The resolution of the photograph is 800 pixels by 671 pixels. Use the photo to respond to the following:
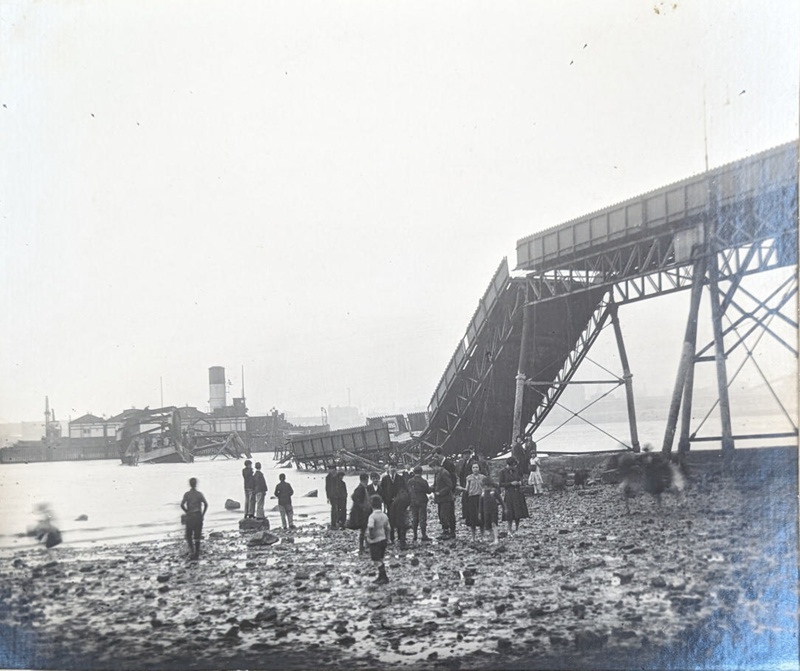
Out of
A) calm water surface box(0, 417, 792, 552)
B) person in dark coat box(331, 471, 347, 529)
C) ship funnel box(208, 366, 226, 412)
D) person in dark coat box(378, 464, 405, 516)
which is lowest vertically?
calm water surface box(0, 417, 792, 552)

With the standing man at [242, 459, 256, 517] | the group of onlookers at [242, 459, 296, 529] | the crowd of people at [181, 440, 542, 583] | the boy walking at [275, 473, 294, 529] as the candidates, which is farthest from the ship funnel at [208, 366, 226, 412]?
the crowd of people at [181, 440, 542, 583]

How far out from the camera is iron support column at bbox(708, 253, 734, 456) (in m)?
13.2

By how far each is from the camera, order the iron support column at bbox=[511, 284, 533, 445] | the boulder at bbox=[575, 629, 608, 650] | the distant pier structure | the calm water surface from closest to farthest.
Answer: the boulder at bbox=[575, 629, 608, 650]
the distant pier structure
the calm water surface
the iron support column at bbox=[511, 284, 533, 445]

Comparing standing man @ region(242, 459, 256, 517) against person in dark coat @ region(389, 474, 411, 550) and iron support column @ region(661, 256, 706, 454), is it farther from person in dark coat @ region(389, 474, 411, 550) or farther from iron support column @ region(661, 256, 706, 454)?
iron support column @ region(661, 256, 706, 454)

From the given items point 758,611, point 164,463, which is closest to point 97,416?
point 164,463

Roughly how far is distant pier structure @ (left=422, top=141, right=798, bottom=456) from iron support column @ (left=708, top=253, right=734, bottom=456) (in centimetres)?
2

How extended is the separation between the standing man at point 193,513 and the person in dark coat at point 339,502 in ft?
11.1

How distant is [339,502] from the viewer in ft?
50.9

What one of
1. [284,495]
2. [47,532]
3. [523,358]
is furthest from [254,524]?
[523,358]

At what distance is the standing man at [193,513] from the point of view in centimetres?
1220

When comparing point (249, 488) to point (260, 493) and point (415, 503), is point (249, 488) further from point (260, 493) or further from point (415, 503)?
point (415, 503)

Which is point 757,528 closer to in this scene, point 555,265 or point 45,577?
point 555,265

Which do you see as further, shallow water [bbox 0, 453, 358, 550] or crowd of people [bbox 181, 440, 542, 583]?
shallow water [bbox 0, 453, 358, 550]

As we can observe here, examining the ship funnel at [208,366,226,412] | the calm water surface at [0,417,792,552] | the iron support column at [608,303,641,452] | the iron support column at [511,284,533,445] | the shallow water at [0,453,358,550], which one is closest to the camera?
the calm water surface at [0,417,792,552]
